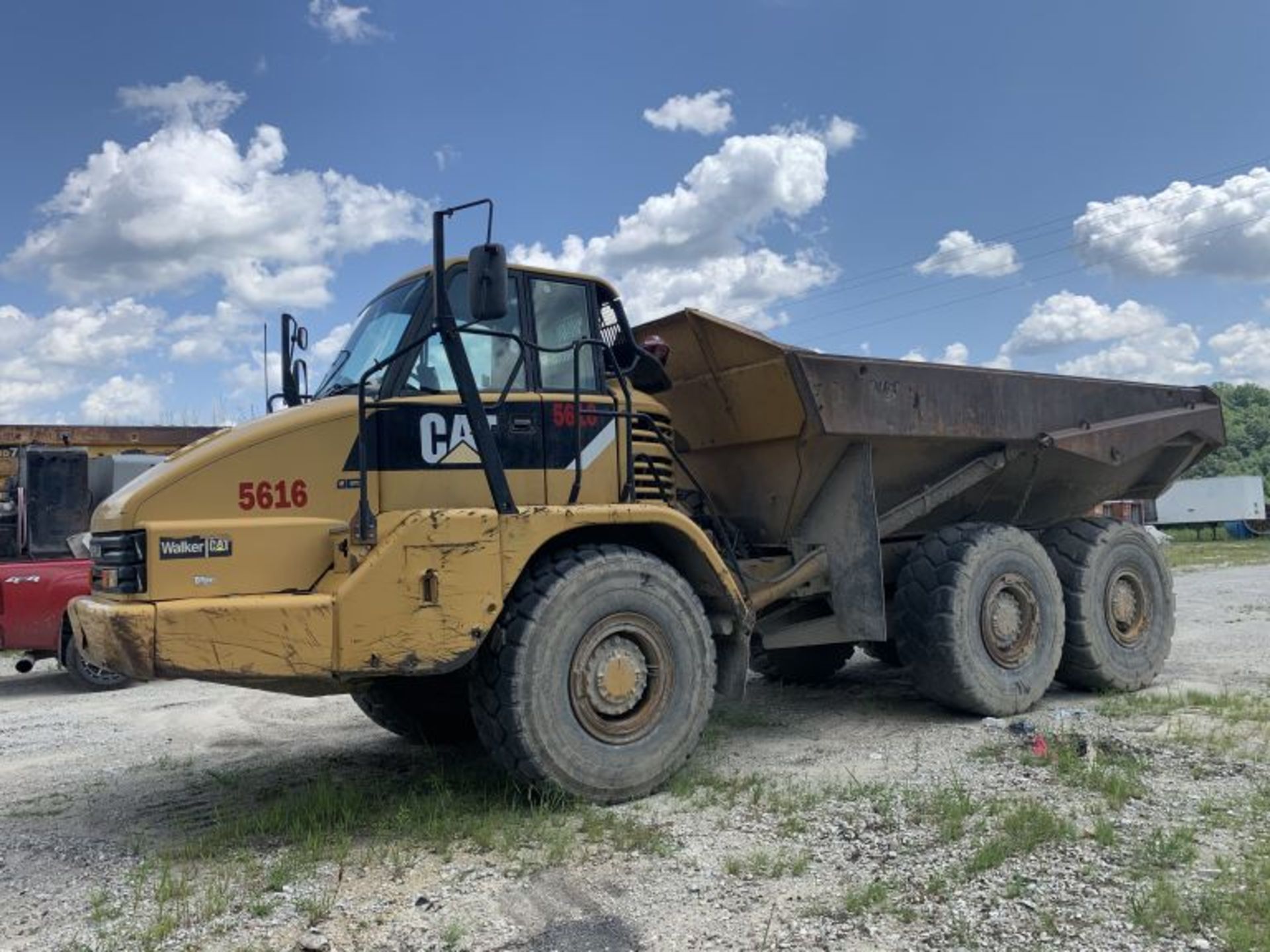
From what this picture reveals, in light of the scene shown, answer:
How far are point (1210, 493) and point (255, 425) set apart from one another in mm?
51494

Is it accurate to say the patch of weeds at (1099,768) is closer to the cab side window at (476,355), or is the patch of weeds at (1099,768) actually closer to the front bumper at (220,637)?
the cab side window at (476,355)

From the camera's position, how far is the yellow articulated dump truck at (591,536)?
4672mm

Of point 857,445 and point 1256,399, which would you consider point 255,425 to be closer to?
point 857,445

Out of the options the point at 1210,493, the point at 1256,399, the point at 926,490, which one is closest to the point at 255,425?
the point at 926,490

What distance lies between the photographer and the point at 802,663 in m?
8.91

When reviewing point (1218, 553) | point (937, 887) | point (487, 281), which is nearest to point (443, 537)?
point (487, 281)

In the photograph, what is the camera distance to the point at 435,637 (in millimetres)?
4742

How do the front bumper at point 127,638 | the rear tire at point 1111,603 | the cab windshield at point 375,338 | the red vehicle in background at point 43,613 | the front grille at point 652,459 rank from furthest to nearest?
the red vehicle in background at point 43,613, the rear tire at point 1111,603, the front grille at point 652,459, the cab windshield at point 375,338, the front bumper at point 127,638

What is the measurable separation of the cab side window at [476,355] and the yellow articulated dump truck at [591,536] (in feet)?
0.05

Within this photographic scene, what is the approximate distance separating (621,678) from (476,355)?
1818 mm

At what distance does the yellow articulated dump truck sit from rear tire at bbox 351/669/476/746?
33 millimetres

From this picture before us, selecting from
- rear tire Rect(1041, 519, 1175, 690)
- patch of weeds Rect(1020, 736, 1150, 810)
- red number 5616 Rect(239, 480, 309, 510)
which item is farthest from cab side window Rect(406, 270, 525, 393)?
rear tire Rect(1041, 519, 1175, 690)

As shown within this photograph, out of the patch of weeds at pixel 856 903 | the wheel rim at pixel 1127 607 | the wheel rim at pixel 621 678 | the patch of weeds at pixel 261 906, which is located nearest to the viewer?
the patch of weeds at pixel 856 903

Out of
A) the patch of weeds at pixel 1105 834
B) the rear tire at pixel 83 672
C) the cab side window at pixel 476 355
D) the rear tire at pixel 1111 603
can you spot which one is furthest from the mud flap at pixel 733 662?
the rear tire at pixel 83 672
